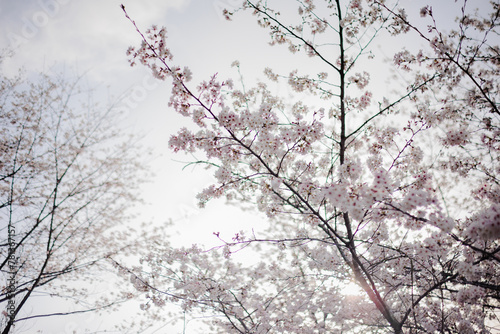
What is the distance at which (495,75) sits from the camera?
5.28 meters

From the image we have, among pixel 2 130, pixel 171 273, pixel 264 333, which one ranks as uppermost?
pixel 2 130

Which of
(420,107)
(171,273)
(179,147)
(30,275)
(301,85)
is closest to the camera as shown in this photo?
(179,147)

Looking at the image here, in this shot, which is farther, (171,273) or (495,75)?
(171,273)

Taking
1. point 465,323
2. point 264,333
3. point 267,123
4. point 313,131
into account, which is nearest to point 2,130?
point 267,123

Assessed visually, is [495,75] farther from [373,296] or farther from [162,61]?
[162,61]

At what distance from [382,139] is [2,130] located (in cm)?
1026

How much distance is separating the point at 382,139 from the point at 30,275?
949 cm

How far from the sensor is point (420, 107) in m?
4.26

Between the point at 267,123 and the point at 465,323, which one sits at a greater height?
the point at 267,123

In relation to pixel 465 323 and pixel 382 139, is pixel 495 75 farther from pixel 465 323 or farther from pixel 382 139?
pixel 465 323

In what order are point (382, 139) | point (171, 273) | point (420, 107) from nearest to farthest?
point (420, 107)
point (382, 139)
point (171, 273)

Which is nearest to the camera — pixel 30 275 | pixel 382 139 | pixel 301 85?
pixel 382 139

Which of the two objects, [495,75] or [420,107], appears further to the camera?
[495,75]

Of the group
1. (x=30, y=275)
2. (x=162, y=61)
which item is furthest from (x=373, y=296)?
(x=30, y=275)
